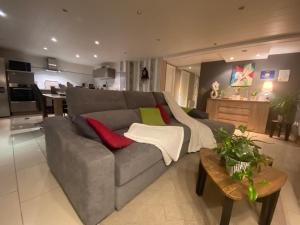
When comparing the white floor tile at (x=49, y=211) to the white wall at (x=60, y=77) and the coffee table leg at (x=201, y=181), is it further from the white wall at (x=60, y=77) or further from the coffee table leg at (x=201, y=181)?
the white wall at (x=60, y=77)

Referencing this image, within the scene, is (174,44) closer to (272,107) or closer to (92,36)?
(92,36)

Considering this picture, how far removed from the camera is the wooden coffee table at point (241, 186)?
33.0 inches

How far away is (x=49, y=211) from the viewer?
1.12m

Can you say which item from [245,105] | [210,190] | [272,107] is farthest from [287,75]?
[210,190]

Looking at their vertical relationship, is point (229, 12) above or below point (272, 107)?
above

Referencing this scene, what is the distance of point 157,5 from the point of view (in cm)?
228

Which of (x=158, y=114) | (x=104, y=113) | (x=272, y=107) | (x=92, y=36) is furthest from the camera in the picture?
(x=272, y=107)

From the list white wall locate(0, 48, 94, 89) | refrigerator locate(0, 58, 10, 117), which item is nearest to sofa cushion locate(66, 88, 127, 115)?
refrigerator locate(0, 58, 10, 117)

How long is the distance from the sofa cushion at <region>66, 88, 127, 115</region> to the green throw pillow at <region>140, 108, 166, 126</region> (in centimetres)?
37

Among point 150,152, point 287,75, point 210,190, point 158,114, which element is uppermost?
point 287,75

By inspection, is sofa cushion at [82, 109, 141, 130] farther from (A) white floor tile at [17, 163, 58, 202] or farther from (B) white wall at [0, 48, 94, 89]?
(B) white wall at [0, 48, 94, 89]

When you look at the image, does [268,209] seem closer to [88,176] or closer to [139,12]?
[88,176]

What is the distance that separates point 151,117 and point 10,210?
1.86m

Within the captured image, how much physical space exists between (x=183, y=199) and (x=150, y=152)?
57 centimetres
